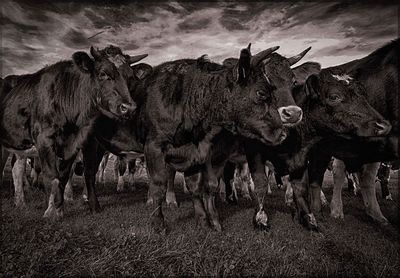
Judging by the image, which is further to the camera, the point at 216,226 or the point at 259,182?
the point at 259,182

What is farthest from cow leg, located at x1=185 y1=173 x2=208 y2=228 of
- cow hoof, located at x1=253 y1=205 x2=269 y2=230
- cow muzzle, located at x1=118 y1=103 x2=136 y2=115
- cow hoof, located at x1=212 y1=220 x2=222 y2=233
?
cow muzzle, located at x1=118 y1=103 x2=136 y2=115

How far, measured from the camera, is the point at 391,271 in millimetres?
4691

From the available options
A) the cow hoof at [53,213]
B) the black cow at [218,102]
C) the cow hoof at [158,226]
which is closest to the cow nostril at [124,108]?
the black cow at [218,102]

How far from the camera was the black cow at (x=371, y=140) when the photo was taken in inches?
243

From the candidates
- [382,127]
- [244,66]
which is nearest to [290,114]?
[244,66]

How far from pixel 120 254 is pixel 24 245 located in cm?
115

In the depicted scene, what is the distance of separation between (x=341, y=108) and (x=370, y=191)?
2605 mm

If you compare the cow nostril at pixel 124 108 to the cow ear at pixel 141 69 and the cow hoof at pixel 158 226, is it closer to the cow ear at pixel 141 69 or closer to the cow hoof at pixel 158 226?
the cow ear at pixel 141 69

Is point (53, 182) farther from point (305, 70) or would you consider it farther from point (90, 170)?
point (305, 70)

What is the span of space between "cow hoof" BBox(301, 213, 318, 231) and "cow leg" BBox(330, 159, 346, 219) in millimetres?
1755

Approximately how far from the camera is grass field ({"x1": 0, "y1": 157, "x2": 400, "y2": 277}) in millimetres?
3834

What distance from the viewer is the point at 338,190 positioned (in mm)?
8148

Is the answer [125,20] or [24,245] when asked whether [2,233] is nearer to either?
[24,245]

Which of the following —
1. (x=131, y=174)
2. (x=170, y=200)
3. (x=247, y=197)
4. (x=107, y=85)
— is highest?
(x=107, y=85)
